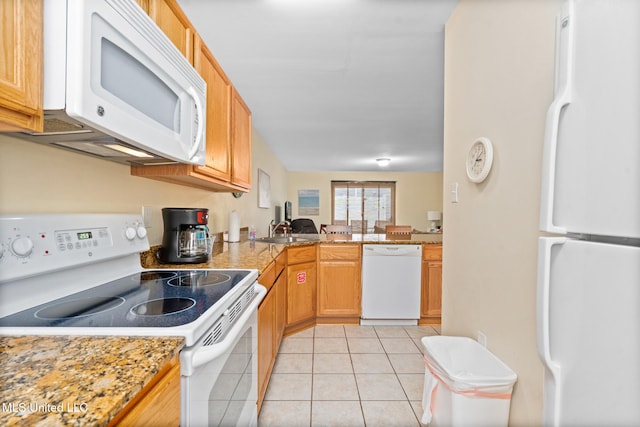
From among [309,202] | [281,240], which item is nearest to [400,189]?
[309,202]

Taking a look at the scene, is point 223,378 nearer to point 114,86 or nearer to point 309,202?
point 114,86

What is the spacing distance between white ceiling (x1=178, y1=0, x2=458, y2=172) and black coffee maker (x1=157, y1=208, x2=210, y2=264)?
3.71 ft

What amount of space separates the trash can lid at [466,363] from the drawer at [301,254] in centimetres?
148

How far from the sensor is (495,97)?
1291 mm

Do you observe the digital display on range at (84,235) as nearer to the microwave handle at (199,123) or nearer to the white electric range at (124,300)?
the white electric range at (124,300)

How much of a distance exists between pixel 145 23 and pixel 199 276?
0.97m

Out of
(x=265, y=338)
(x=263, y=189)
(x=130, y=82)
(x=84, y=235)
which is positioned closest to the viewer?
(x=130, y=82)

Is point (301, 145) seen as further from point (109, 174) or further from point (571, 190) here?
point (571, 190)

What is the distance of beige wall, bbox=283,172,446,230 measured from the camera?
820 centimetres

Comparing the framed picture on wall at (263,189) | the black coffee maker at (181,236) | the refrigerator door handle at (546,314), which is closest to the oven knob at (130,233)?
the black coffee maker at (181,236)

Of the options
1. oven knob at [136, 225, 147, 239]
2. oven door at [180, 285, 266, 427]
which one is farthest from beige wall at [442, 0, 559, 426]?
oven knob at [136, 225, 147, 239]

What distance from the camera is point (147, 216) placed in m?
1.57

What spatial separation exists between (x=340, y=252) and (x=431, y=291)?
102 centimetres

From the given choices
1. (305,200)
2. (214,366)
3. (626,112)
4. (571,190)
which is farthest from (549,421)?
(305,200)
